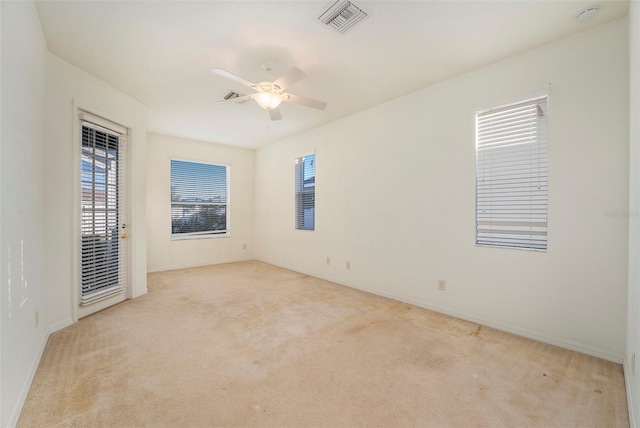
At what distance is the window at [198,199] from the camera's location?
5457 mm

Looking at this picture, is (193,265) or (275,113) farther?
(193,265)

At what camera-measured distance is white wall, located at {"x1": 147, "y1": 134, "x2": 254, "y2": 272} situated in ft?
16.9

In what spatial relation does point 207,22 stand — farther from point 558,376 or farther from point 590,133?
point 558,376

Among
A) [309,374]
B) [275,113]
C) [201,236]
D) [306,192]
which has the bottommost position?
[309,374]

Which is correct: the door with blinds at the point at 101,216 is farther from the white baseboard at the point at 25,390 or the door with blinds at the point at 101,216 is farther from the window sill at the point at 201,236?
the window sill at the point at 201,236

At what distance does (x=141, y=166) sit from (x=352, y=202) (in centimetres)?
297

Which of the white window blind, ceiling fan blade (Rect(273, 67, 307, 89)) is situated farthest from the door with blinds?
ceiling fan blade (Rect(273, 67, 307, 89))

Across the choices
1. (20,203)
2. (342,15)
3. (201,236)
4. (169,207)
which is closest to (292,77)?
(342,15)

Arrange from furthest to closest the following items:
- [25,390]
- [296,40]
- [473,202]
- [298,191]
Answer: [298,191]
[473,202]
[296,40]
[25,390]

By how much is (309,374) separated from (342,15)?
2634mm

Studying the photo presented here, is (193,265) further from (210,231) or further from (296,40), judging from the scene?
(296,40)

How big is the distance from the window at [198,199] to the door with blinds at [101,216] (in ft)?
6.39

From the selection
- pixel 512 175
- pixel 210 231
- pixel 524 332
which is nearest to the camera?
pixel 524 332

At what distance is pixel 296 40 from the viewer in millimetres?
2354
